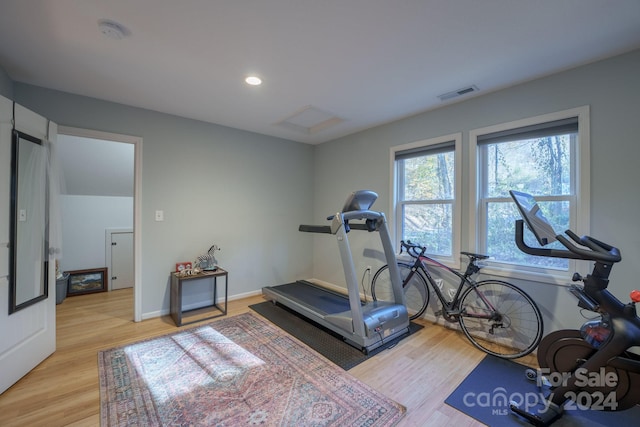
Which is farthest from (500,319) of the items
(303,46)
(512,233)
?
(303,46)

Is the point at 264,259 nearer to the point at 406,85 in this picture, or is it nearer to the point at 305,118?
the point at 305,118

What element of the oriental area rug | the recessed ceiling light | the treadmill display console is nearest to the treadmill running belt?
the oriental area rug

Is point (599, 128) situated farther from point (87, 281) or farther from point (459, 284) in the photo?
point (87, 281)

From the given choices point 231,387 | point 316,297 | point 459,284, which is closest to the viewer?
point 231,387

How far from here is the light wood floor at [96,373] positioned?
1.71 meters

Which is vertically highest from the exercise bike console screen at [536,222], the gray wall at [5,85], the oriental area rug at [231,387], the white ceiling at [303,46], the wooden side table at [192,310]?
the white ceiling at [303,46]

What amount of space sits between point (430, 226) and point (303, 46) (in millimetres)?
2438

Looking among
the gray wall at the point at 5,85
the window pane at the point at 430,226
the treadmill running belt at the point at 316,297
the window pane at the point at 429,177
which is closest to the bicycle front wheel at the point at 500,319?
the window pane at the point at 430,226

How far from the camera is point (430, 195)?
3.30 metres

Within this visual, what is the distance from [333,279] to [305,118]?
2.57 metres

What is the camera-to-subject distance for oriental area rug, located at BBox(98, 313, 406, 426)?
5.52 ft

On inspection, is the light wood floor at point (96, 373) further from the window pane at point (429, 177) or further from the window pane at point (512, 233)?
the window pane at point (429, 177)

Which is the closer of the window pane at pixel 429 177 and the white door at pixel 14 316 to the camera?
the white door at pixel 14 316

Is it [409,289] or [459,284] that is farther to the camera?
[409,289]
